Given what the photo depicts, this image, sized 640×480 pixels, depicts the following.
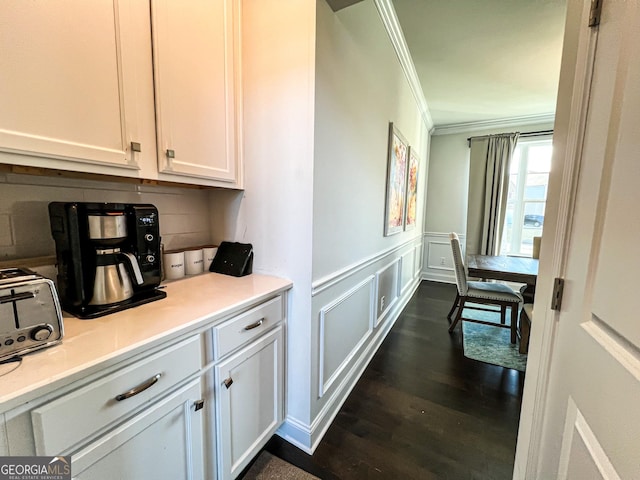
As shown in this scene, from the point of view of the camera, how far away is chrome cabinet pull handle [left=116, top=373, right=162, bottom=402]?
727mm

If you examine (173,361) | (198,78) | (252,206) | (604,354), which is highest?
(198,78)

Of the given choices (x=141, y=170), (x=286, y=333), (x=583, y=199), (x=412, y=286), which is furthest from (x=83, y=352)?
(x=412, y=286)

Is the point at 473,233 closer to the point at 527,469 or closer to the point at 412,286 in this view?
the point at 412,286

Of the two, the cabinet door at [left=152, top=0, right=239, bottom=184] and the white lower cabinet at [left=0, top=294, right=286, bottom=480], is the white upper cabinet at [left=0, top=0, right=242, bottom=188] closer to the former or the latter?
the cabinet door at [left=152, top=0, right=239, bottom=184]

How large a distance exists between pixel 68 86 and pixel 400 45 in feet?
8.05

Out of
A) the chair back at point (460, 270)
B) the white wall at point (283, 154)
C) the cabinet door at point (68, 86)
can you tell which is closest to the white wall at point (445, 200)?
the chair back at point (460, 270)

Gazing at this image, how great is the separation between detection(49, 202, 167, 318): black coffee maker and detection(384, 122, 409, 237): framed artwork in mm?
1972

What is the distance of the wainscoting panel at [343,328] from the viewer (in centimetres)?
154

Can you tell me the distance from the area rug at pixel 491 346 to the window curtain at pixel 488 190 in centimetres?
151

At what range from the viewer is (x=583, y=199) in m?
0.70

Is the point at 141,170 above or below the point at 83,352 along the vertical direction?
above

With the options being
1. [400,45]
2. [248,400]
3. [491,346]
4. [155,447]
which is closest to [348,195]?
[248,400]

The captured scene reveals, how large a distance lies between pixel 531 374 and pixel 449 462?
0.82 metres

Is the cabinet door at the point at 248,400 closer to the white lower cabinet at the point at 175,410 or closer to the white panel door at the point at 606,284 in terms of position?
the white lower cabinet at the point at 175,410
